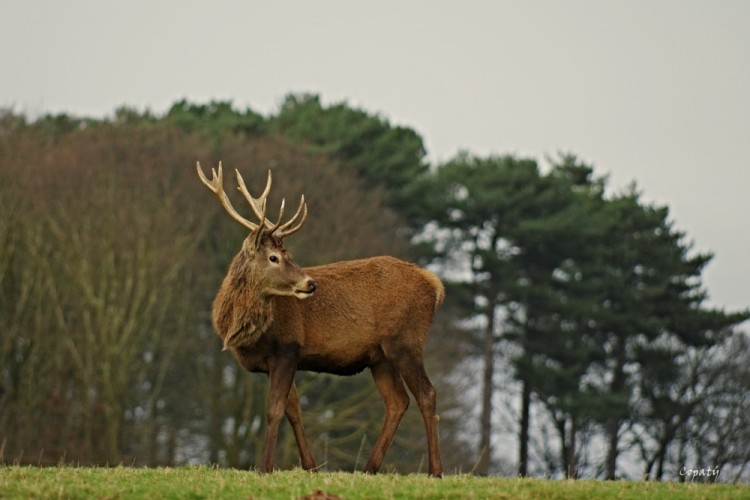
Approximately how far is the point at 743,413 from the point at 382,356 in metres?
32.4

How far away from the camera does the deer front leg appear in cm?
1324

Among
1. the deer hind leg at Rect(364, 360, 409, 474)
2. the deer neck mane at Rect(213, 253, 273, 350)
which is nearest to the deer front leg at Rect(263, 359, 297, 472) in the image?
the deer neck mane at Rect(213, 253, 273, 350)

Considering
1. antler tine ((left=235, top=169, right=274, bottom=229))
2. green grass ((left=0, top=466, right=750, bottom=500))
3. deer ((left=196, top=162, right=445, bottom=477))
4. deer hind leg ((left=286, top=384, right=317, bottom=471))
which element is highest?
antler tine ((left=235, top=169, right=274, bottom=229))

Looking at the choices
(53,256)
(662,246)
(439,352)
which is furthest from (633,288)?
(53,256)

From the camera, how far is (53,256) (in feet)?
122

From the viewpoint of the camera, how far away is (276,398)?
44.0 feet

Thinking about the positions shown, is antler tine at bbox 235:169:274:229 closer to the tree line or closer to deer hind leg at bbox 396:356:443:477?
deer hind leg at bbox 396:356:443:477

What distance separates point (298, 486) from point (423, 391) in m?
2.72

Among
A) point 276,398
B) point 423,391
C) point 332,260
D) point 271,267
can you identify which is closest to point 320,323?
point 271,267

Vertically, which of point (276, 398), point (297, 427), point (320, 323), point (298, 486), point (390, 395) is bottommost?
point (298, 486)

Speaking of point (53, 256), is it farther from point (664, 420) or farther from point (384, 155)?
point (664, 420)

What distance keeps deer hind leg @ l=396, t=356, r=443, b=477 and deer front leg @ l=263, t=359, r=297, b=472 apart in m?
1.15

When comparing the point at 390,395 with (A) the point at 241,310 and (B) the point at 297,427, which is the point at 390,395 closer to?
(B) the point at 297,427

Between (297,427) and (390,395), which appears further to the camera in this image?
(390,395)
